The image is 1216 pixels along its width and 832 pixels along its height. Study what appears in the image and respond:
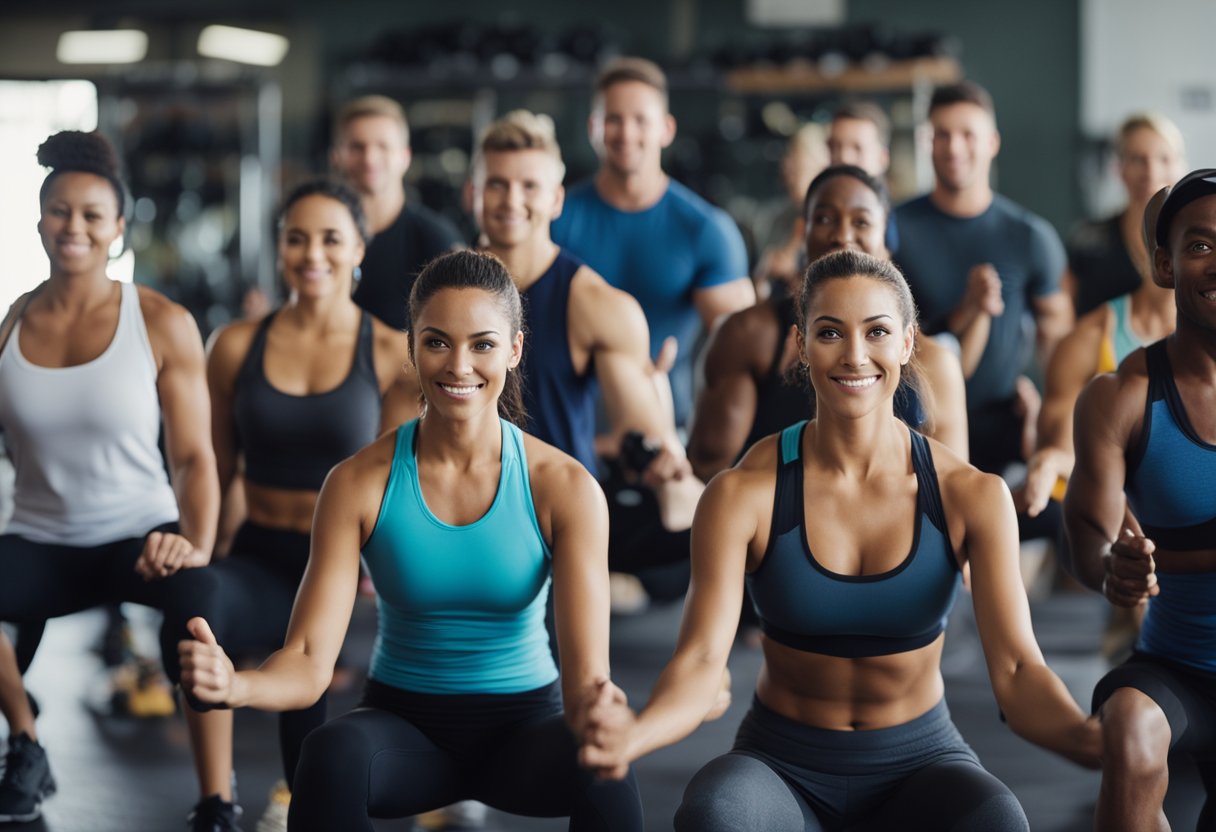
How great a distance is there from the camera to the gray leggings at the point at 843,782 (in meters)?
1.89

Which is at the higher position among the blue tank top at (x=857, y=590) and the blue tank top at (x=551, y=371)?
the blue tank top at (x=551, y=371)

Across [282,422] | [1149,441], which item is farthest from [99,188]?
[1149,441]

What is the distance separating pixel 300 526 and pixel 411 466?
2.80 feet

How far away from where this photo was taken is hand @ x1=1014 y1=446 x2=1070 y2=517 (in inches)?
106

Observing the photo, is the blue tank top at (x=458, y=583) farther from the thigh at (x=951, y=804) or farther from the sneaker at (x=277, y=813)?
the sneaker at (x=277, y=813)

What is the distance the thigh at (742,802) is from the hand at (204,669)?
633 mm

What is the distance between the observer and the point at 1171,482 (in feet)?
7.32

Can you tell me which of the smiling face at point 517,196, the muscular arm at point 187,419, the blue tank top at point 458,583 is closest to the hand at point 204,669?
the blue tank top at point 458,583

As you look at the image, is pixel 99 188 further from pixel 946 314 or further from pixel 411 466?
pixel 946 314

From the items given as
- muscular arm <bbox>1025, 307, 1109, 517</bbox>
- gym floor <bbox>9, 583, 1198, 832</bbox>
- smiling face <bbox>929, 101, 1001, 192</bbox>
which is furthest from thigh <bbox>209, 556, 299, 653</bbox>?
smiling face <bbox>929, 101, 1001, 192</bbox>

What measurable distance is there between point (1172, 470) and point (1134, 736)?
0.45 metres

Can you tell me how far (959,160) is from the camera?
13.1ft

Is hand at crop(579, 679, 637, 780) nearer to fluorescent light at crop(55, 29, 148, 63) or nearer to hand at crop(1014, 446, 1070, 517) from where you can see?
hand at crop(1014, 446, 1070, 517)

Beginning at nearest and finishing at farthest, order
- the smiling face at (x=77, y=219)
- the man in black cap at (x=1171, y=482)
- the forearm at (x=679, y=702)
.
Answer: the forearm at (x=679, y=702) → the man in black cap at (x=1171, y=482) → the smiling face at (x=77, y=219)
